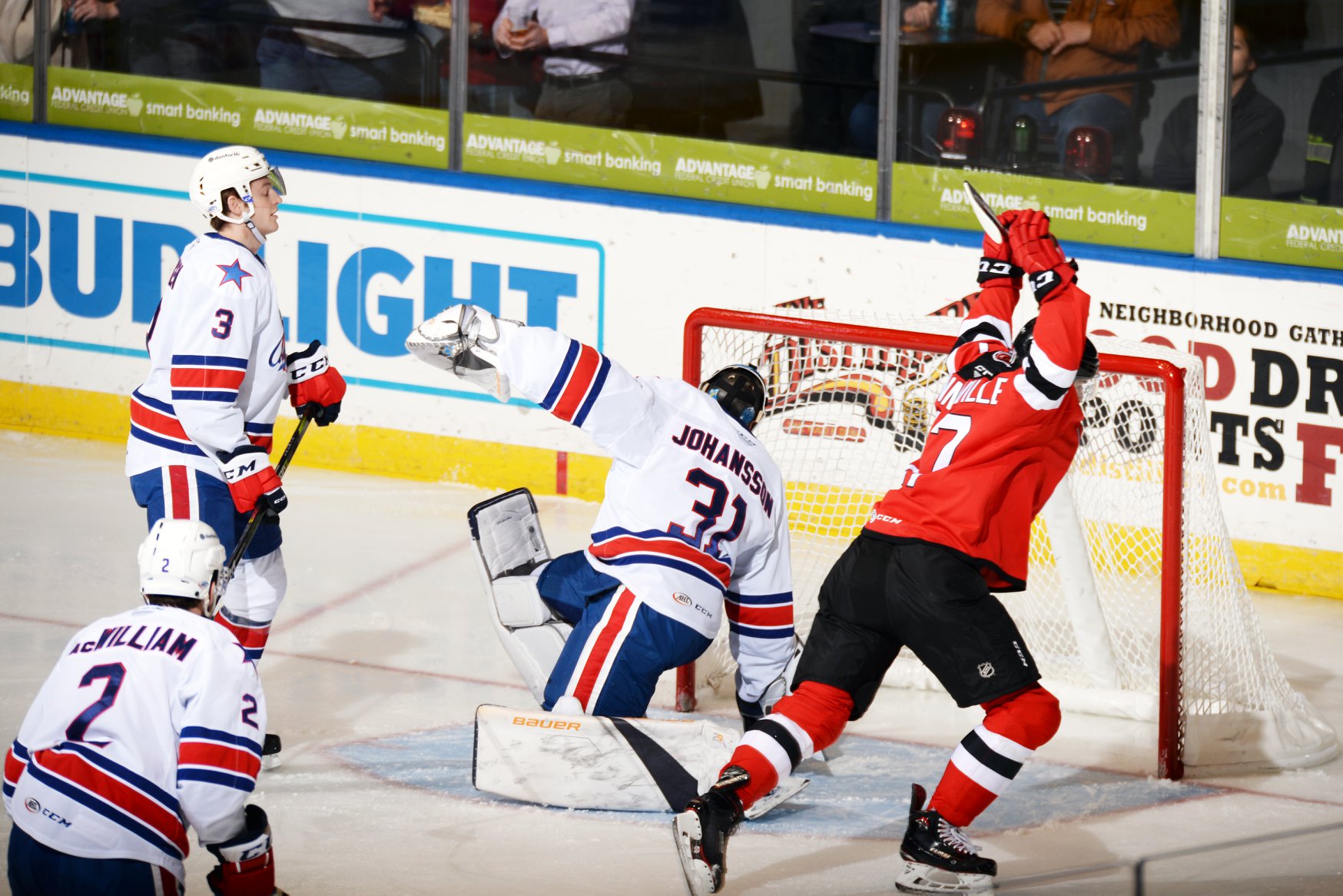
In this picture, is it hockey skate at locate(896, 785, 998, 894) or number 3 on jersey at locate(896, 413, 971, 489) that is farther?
number 3 on jersey at locate(896, 413, 971, 489)

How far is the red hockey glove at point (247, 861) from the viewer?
8.66 feet

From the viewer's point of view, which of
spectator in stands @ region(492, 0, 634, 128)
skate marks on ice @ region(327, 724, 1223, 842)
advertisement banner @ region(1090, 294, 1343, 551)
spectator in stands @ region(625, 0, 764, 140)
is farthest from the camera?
spectator in stands @ region(492, 0, 634, 128)

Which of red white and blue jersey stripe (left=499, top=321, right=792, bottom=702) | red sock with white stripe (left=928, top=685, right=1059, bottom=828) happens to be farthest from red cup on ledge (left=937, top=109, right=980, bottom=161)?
red sock with white stripe (left=928, top=685, right=1059, bottom=828)

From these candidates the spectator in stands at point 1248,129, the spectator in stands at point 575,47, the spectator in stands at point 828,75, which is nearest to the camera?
the spectator in stands at point 1248,129

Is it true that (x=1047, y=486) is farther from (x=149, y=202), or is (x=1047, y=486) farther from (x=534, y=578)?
(x=149, y=202)

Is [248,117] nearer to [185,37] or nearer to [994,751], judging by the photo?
[185,37]

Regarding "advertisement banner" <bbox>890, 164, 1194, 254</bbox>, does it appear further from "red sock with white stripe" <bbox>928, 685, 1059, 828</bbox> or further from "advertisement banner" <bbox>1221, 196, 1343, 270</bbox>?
"red sock with white stripe" <bbox>928, 685, 1059, 828</bbox>

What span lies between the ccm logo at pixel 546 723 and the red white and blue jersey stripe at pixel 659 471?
28cm

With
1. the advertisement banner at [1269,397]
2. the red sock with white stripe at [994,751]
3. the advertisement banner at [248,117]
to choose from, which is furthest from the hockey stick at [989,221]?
the advertisement banner at [248,117]

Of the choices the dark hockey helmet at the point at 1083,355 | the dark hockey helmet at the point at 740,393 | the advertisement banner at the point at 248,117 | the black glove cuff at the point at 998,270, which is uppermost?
the advertisement banner at the point at 248,117

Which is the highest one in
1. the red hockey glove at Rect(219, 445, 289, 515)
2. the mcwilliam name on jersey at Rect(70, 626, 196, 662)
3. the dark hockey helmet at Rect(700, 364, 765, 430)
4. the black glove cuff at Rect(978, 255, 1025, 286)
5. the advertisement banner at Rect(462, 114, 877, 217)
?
the advertisement banner at Rect(462, 114, 877, 217)

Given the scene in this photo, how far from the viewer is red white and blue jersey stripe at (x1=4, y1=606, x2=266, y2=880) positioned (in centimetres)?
255

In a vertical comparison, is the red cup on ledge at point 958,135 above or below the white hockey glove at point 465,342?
above

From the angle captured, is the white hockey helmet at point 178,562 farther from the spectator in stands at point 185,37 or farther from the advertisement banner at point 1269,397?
the spectator in stands at point 185,37
